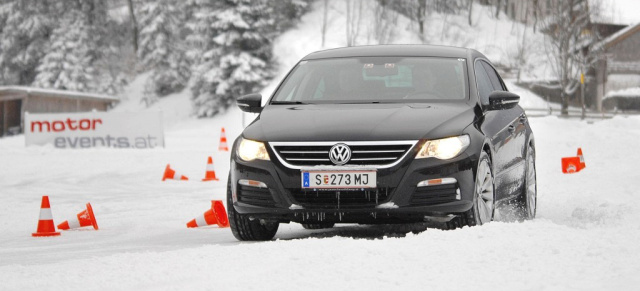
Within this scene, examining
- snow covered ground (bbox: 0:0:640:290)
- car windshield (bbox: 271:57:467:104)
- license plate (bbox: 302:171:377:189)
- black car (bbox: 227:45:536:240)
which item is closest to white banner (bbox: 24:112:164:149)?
snow covered ground (bbox: 0:0:640:290)

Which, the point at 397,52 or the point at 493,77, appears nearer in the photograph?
the point at 397,52

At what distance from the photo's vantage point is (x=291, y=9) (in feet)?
217

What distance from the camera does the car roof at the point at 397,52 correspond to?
8898mm

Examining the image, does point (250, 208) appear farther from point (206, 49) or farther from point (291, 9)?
point (291, 9)

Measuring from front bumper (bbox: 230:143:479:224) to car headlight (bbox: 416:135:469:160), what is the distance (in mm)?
39

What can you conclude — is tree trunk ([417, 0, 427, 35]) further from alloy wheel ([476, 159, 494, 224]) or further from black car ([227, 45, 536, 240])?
alloy wheel ([476, 159, 494, 224])

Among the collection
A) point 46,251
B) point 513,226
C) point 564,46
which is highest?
point 513,226

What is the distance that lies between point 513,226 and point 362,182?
1.14 m

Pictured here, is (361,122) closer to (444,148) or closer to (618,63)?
(444,148)

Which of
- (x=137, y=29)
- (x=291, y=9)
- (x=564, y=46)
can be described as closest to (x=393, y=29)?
(x=291, y=9)

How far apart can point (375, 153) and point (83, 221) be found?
4.38 metres

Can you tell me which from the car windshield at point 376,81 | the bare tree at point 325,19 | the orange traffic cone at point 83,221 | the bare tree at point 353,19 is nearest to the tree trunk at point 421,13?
the bare tree at point 353,19

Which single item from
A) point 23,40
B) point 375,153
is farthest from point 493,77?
point 23,40

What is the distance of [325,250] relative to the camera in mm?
6191
